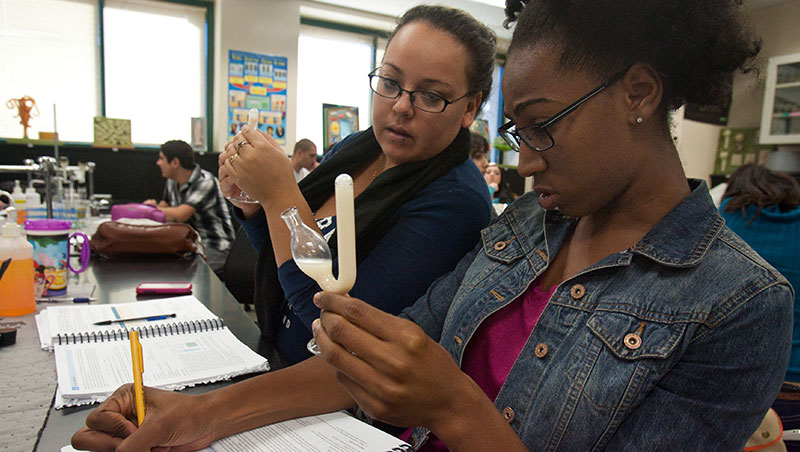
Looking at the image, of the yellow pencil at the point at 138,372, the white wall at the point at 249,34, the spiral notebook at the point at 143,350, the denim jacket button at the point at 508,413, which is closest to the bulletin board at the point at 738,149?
the white wall at the point at 249,34

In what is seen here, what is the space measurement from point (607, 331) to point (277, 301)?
0.81m

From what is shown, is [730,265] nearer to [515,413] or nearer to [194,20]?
[515,413]

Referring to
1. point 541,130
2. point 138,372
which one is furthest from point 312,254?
point 541,130

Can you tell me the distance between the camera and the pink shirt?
2.74 feet

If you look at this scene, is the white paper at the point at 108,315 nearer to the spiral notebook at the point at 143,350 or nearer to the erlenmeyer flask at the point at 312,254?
the spiral notebook at the point at 143,350

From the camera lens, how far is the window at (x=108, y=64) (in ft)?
15.4

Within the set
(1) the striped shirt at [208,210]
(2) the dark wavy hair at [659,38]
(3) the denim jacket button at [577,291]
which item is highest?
(2) the dark wavy hair at [659,38]

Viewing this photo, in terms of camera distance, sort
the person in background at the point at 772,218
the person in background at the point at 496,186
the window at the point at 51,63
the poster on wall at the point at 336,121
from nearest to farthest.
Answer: the person in background at the point at 772,218 → the person in background at the point at 496,186 → the window at the point at 51,63 → the poster on wall at the point at 336,121

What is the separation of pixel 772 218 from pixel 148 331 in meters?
2.16

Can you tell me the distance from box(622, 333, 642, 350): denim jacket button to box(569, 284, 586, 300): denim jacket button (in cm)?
9

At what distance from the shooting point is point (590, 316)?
29.0 inches

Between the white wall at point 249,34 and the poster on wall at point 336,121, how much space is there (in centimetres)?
44

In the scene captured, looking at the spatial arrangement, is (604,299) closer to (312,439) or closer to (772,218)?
(312,439)

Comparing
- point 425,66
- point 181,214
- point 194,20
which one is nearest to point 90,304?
point 425,66
